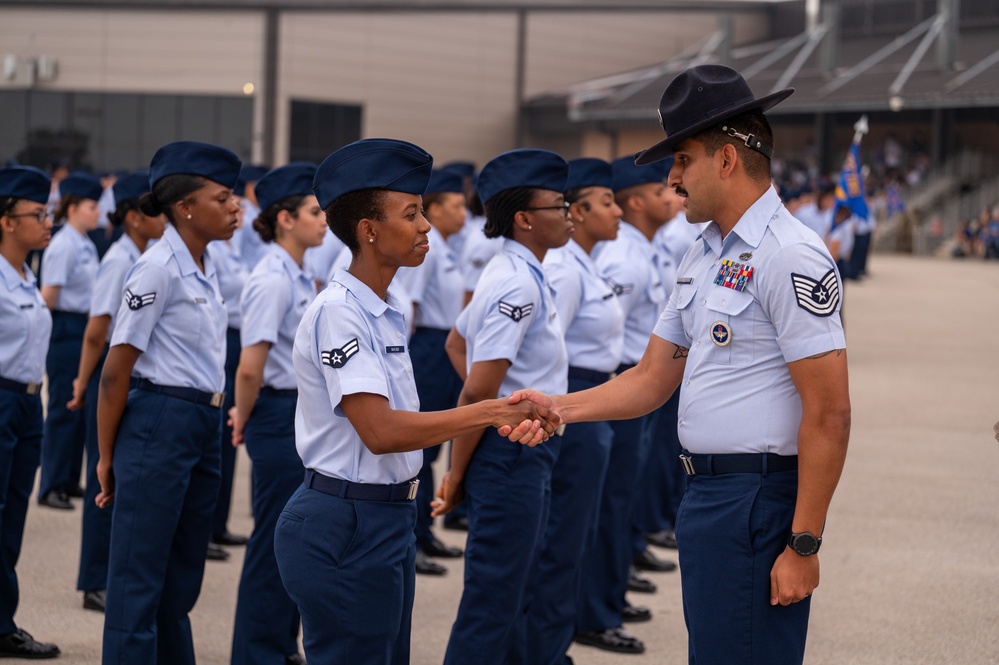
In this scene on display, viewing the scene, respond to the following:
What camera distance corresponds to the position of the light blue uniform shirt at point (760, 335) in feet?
9.36

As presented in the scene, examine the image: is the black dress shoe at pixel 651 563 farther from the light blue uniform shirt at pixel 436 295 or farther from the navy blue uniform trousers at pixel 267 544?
the navy blue uniform trousers at pixel 267 544

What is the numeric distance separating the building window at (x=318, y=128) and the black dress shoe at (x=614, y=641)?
29.8 meters

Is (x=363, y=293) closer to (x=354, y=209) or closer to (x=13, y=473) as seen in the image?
(x=354, y=209)

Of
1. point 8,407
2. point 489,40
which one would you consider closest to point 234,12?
point 489,40

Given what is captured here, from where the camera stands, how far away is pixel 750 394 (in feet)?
9.73

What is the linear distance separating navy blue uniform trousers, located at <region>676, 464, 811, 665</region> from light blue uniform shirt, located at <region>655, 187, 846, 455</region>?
109mm

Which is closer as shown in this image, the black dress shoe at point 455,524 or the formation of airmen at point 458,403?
the formation of airmen at point 458,403

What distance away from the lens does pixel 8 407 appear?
198 inches

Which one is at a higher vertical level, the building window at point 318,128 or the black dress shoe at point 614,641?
the building window at point 318,128

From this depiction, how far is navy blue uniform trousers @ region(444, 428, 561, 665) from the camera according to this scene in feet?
13.8

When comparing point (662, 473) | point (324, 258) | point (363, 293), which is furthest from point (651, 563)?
point (363, 293)

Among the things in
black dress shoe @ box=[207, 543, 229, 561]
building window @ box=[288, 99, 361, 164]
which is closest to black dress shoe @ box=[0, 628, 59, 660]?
black dress shoe @ box=[207, 543, 229, 561]

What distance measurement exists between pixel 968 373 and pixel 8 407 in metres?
12.1

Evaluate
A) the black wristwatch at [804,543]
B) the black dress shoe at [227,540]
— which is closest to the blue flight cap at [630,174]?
the black dress shoe at [227,540]
